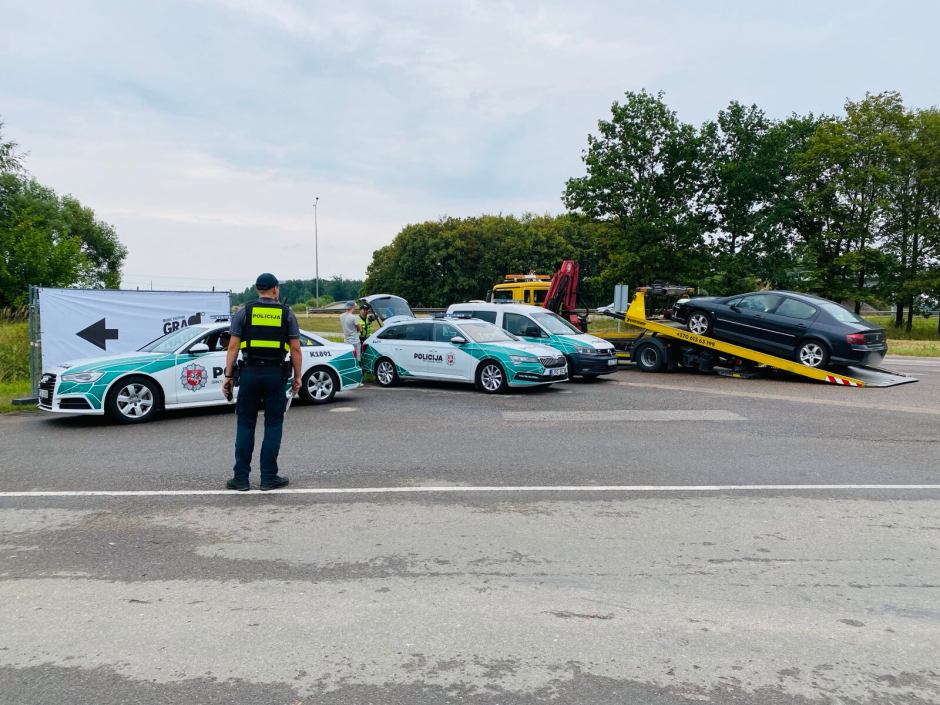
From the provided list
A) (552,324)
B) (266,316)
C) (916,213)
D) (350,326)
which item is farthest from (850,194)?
(266,316)

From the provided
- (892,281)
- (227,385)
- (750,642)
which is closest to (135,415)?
(227,385)

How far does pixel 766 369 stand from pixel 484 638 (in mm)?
14589

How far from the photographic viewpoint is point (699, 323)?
655 inches

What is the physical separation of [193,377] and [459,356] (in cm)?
522

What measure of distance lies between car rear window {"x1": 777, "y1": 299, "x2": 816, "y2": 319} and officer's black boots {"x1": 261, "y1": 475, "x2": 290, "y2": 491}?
12580 mm

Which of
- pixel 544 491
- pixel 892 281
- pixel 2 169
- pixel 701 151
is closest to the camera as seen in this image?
pixel 544 491

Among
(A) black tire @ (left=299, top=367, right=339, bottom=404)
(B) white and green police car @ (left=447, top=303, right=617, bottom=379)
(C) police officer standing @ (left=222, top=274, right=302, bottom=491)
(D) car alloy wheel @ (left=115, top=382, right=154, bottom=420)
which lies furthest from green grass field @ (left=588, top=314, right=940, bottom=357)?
(C) police officer standing @ (left=222, top=274, right=302, bottom=491)

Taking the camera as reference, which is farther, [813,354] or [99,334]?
[813,354]

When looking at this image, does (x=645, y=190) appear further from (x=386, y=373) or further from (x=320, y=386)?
(x=320, y=386)

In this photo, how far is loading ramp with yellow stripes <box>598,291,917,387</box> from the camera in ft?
47.8

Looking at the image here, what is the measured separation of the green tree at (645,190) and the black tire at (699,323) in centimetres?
1821

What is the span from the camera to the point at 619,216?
3541 centimetres

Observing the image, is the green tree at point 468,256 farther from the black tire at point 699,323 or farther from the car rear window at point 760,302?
the car rear window at point 760,302

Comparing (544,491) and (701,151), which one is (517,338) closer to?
(544,491)
